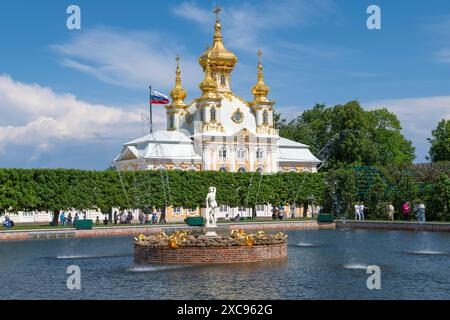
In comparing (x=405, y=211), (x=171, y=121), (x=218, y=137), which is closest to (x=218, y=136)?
(x=218, y=137)

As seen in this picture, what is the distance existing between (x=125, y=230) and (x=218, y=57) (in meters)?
45.8

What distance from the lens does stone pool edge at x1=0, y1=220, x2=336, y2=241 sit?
131 feet

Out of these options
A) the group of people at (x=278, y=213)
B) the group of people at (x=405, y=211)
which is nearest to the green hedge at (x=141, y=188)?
the group of people at (x=278, y=213)

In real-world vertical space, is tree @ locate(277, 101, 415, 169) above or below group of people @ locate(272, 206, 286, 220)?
Answer: above

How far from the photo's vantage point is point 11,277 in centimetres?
2186

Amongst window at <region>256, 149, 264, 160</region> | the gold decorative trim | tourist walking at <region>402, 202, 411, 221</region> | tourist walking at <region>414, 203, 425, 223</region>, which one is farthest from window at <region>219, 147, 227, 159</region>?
tourist walking at <region>414, 203, 425, 223</region>

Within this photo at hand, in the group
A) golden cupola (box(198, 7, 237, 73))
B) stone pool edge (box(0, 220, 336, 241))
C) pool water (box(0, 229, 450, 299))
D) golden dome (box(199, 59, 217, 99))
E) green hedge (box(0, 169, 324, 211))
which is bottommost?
pool water (box(0, 229, 450, 299))

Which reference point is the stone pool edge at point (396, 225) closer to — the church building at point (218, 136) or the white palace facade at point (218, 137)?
the white palace facade at point (218, 137)

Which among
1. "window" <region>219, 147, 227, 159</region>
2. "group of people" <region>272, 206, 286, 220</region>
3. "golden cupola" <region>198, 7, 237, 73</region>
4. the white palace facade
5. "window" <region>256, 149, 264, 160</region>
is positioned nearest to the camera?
"group of people" <region>272, 206, 286, 220</region>

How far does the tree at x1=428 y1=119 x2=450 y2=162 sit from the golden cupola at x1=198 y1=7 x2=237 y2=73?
26.2 m

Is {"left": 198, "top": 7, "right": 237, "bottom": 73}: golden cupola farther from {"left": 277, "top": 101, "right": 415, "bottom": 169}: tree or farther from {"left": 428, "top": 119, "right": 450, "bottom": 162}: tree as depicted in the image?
{"left": 428, "top": 119, "right": 450, "bottom": 162}: tree

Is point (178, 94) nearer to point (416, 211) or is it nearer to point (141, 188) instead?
point (141, 188)

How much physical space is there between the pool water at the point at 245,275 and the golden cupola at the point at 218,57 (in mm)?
56667

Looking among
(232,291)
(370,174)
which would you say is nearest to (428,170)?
(370,174)
